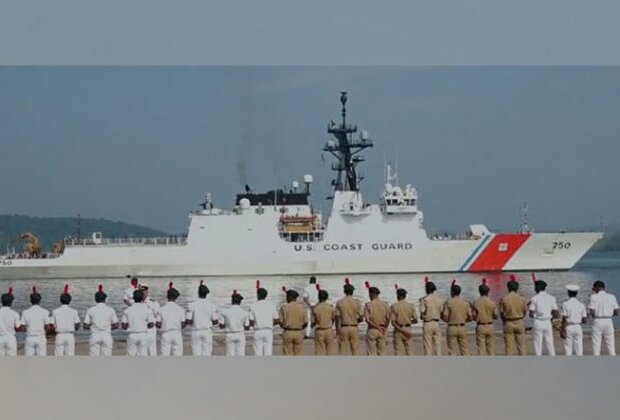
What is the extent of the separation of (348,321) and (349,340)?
156 millimetres

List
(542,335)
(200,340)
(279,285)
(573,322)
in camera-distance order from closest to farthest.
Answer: (573,322)
(542,335)
(200,340)
(279,285)

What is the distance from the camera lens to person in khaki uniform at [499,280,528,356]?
332 inches

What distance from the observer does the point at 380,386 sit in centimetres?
704

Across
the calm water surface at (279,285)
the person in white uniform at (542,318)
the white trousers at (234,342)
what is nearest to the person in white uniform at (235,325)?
the white trousers at (234,342)

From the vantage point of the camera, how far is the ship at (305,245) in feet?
79.1

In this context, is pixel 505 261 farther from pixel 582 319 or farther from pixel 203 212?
pixel 582 319

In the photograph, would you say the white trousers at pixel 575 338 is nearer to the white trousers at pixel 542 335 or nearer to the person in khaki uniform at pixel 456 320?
the white trousers at pixel 542 335

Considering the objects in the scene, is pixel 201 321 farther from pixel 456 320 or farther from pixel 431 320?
pixel 456 320

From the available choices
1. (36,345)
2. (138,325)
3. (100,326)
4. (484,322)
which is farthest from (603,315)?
(36,345)

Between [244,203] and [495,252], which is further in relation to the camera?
[495,252]

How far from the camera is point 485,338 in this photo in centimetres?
854

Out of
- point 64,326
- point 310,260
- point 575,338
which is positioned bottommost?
point 575,338

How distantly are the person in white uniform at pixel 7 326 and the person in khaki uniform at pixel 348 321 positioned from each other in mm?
2526

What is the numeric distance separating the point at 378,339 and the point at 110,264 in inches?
692
